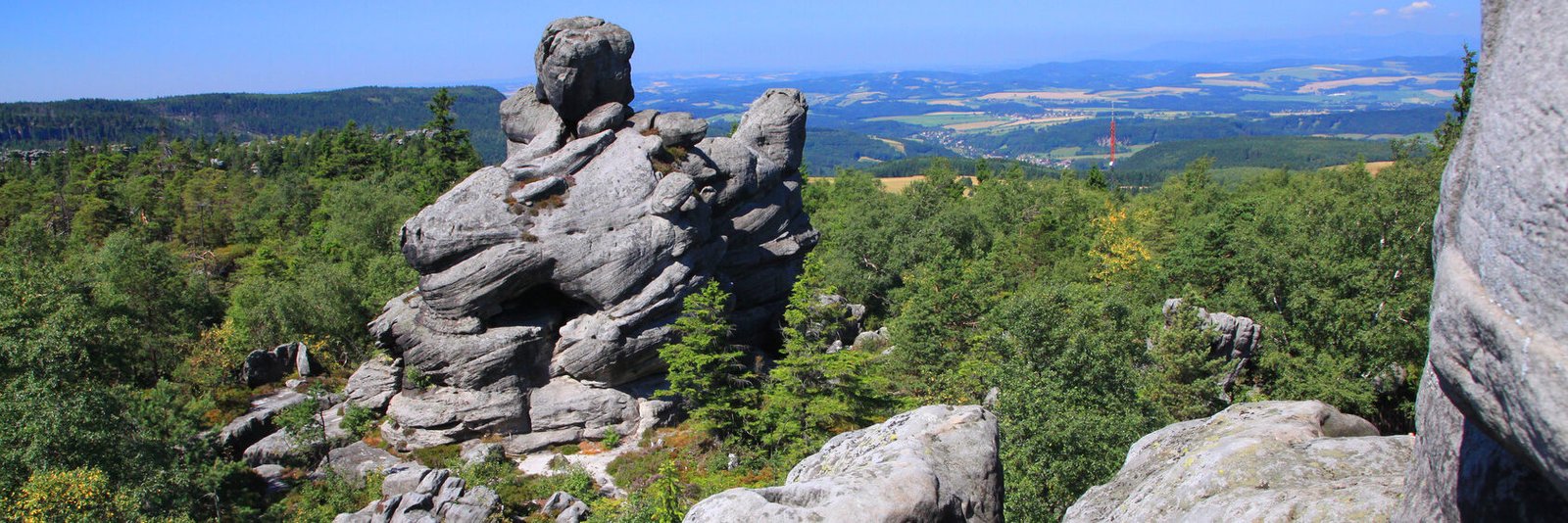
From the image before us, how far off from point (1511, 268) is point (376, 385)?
3611 centimetres

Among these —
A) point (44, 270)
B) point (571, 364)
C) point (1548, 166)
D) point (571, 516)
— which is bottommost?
point (571, 516)

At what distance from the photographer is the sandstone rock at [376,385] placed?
33216 mm

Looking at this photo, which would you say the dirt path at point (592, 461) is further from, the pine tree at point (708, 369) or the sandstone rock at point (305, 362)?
the sandstone rock at point (305, 362)

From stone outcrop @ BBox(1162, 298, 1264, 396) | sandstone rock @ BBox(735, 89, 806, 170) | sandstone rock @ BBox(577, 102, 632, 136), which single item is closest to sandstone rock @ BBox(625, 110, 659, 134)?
sandstone rock @ BBox(577, 102, 632, 136)

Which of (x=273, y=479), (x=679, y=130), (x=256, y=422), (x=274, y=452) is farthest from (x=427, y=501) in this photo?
(x=679, y=130)

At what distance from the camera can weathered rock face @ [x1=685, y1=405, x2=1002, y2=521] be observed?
10.3 metres

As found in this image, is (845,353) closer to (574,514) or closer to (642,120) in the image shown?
(574,514)

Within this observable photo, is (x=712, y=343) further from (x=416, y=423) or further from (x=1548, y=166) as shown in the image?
(x=1548, y=166)

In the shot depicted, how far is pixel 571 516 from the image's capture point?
24.9m

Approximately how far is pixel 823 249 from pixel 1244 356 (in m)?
31.1

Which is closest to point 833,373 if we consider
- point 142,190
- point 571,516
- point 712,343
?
point 712,343

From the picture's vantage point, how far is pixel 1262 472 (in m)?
8.89

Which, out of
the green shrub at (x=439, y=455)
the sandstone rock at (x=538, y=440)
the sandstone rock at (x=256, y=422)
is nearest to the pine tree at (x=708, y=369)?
the sandstone rock at (x=538, y=440)

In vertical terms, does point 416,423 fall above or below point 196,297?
below
